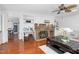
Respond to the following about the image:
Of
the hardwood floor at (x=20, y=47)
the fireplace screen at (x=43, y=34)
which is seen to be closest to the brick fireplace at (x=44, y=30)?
the fireplace screen at (x=43, y=34)

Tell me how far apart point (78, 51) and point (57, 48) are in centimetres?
34

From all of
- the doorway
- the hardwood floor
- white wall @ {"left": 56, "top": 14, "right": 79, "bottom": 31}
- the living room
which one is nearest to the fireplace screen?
the living room

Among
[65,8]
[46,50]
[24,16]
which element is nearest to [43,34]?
[46,50]

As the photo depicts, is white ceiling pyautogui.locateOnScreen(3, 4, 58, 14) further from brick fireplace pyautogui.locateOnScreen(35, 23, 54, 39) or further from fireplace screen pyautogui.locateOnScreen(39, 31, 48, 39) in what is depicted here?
fireplace screen pyautogui.locateOnScreen(39, 31, 48, 39)

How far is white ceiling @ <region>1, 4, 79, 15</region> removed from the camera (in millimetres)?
1552

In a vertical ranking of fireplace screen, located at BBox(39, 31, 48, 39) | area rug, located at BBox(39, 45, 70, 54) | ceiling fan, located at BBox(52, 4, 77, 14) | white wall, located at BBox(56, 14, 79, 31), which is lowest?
area rug, located at BBox(39, 45, 70, 54)

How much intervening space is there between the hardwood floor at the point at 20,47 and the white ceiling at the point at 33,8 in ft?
1.74

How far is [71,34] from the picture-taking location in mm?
1629

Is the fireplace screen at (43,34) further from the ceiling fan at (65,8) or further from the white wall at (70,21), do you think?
the ceiling fan at (65,8)

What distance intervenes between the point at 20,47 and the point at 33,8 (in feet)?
2.30

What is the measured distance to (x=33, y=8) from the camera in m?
1.59

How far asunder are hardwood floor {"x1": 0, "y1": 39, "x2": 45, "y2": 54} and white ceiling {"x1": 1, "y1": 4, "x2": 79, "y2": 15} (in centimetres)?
53
